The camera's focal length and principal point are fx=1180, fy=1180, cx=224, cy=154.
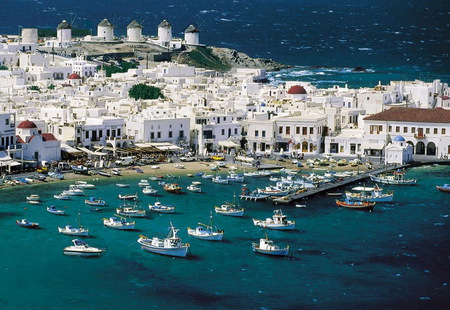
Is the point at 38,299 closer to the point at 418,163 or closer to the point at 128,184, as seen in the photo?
the point at 128,184

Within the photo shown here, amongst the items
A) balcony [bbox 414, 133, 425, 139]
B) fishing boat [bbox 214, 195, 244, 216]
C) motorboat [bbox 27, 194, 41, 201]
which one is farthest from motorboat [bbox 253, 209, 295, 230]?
balcony [bbox 414, 133, 425, 139]

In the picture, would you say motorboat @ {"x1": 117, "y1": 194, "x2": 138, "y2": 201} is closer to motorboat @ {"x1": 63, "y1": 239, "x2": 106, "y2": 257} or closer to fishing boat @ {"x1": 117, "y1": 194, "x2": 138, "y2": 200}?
fishing boat @ {"x1": 117, "y1": 194, "x2": 138, "y2": 200}

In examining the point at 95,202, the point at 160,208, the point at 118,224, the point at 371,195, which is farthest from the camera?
the point at 371,195

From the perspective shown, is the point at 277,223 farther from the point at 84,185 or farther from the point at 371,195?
the point at 84,185

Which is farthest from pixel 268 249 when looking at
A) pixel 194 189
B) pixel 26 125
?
pixel 26 125

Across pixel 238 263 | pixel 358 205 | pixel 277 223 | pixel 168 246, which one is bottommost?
pixel 238 263

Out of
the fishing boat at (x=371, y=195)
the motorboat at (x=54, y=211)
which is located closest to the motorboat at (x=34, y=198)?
the motorboat at (x=54, y=211)
